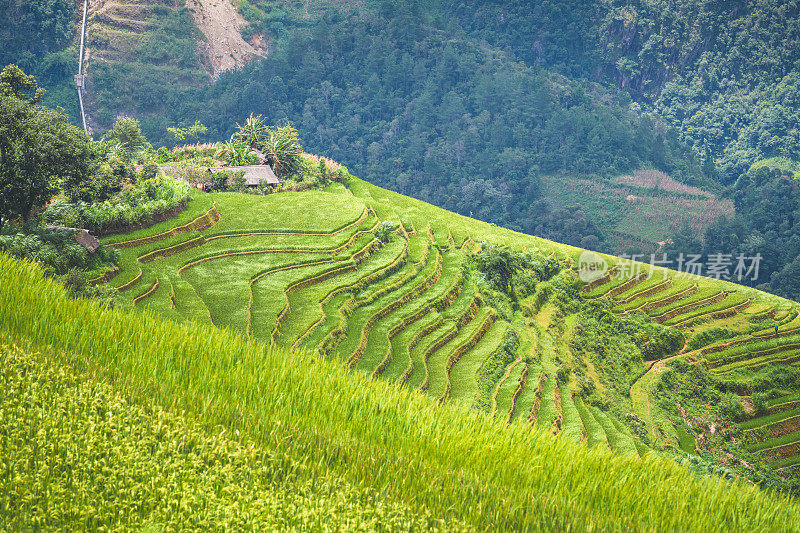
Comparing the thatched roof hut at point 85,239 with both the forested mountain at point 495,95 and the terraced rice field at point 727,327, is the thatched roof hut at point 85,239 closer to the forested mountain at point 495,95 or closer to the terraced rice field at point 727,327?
the terraced rice field at point 727,327

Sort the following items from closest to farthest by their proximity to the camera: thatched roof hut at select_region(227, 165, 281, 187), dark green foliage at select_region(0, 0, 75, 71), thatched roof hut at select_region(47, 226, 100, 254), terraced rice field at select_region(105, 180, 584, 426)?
thatched roof hut at select_region(47, 226, 100, 254), terraced rice field at select_region(105, 180, 584, 426), thatched roof hut at select_region(227, 165, 281, 187), dark green foliage at select_region(0, 0, 75, 71)

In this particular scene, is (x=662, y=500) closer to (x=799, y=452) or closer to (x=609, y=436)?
(x=609, y=436)

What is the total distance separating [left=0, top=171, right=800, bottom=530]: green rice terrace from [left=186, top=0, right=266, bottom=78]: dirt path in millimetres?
59169

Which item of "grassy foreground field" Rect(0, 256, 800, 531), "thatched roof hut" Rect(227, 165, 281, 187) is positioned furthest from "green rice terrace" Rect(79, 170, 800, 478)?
"grassy foreground field" Rect(0, 256, 800, 531)

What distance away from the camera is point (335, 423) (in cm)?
479

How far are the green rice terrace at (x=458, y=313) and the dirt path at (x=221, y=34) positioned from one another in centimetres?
5918

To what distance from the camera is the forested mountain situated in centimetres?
6731

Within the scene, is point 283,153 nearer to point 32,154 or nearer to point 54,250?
point 32,154

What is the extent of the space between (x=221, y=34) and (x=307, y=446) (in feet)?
268

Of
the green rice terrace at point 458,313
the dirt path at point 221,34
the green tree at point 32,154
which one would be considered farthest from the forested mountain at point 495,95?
the green tree at point 32,154

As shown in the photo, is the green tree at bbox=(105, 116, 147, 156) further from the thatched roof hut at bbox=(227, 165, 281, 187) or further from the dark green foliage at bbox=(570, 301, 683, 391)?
the dark green foliage at bbox=(570, 301, 683, 391)

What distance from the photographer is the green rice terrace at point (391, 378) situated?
3.89 meters

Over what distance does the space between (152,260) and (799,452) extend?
19605 mm

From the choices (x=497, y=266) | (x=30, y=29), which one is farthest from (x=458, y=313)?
(x=30, y=29)
